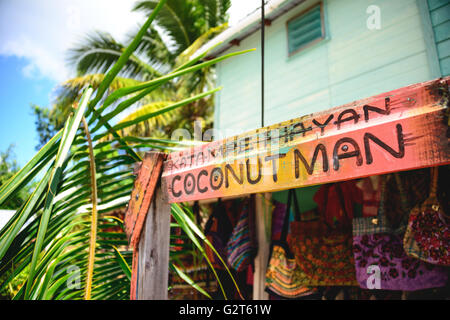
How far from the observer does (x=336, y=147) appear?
84 cm

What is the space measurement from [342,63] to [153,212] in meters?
2.86

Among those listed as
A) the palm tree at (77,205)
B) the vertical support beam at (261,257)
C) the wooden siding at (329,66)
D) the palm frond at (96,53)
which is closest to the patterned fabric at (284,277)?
the vertical support beam at (261,257)

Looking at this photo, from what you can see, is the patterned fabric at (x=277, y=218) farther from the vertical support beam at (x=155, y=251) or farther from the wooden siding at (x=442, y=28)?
the wooden siding at (x=442, y=28)

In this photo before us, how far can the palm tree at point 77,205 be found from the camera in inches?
39.9

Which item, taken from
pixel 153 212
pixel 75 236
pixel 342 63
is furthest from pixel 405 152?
pixel 342 63

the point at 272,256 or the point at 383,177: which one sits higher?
the point at 383,177

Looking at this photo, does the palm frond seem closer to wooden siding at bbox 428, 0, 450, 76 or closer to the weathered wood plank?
wooden siding at bbox 428, 0, 450, 76

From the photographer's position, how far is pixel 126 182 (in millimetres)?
1638

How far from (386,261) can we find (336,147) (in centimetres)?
126

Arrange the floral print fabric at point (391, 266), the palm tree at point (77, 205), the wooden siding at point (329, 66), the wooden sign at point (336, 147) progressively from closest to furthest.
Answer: the wooden sign at point (336, 147), the palm tree at point (77, 205), the floral print fabric at point (391, 266), the wooden siding at point (329, 66)

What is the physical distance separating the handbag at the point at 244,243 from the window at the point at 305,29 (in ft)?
7.16

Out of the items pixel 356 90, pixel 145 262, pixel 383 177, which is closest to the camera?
pixel 145 262

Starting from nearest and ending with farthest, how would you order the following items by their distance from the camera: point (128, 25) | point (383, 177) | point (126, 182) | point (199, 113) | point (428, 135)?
1. point (428, 135)
2. point (126, 182)
3. point (383, 177)
4. point (128, 25)
5. point (199, 113)

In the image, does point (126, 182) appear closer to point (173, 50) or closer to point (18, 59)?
point (173, 50)
